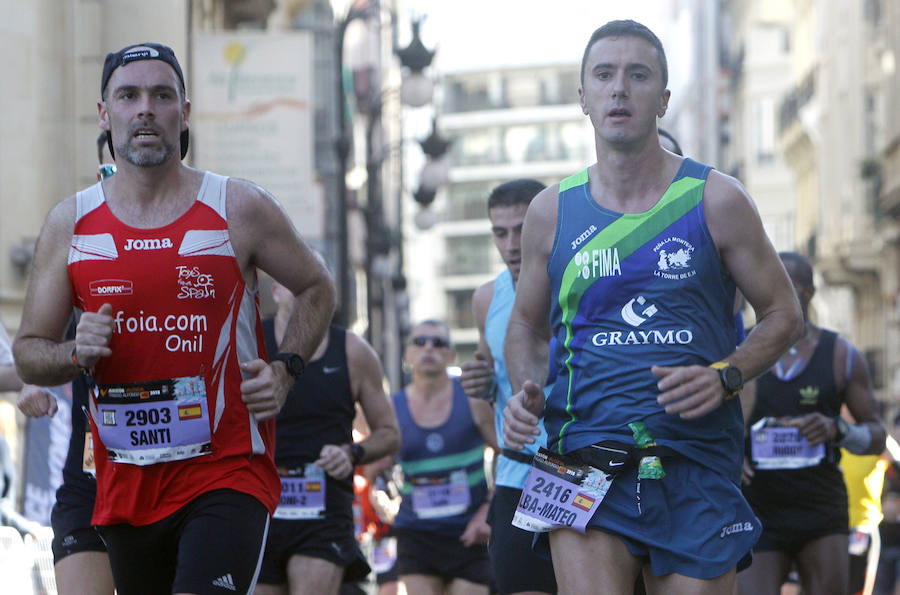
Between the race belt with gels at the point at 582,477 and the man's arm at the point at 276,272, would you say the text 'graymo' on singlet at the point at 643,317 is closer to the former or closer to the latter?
the race belt with gels at the point at 582,477

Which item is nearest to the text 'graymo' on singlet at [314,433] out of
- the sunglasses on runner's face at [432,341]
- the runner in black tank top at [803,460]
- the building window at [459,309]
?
the runner in black tank top at [803,460]

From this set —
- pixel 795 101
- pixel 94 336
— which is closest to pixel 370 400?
pixel 94 336

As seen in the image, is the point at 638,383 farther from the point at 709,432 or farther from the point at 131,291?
the point at 131,291

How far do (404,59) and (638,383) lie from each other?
641 inches

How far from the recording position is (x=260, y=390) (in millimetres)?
5125

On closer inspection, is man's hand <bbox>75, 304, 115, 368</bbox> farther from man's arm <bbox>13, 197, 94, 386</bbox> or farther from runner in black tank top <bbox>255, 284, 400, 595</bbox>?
runner in black tank top <bbox>255, 284, 400, 595</bbox>

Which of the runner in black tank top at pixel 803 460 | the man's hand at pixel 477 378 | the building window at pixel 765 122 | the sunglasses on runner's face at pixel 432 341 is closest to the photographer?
the man's hand at pixel 477 378

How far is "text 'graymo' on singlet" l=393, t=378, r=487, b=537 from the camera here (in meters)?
10.8

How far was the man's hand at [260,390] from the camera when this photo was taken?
511 cm

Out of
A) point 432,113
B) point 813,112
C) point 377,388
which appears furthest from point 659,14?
point 377,388

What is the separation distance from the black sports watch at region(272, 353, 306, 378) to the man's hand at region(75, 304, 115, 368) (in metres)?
0.66

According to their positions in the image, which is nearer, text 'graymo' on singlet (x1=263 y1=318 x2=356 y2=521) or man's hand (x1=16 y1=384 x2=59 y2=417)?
man's hand (x1=16 y1=384 x2=59 y2=417)

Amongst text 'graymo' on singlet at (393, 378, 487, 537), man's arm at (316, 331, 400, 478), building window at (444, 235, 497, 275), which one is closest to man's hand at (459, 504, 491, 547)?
text 'graymo' on singlet at (393, 378, 487, 537)

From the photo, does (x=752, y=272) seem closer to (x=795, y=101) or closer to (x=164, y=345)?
(x=164, y=345)
